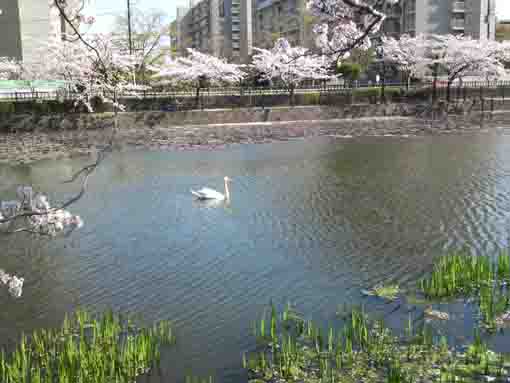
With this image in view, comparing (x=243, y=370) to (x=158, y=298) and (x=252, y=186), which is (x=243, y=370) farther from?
(x=252, y=186)

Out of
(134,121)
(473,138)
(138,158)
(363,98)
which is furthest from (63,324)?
(363,98)

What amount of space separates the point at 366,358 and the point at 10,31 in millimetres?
46885

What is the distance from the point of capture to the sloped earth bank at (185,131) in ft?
84.3

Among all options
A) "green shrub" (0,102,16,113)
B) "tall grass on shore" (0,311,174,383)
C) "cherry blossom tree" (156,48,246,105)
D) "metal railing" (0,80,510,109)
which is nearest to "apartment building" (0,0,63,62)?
"metal railing" (0,80,510,109)

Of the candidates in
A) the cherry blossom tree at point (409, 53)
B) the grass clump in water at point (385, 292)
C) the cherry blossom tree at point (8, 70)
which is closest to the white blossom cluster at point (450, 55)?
the cherry blossom tree at point (409, 53)

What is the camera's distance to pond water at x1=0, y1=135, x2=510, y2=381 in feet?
25.7

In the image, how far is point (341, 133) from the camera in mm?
29453

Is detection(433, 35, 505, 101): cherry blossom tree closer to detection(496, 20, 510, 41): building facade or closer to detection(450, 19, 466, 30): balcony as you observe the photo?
detection(450, 19, 466, 30): balcony

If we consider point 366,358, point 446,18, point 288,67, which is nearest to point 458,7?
point 446,18

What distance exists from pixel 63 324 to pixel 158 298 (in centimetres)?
143

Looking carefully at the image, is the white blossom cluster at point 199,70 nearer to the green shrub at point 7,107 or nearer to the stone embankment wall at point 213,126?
the stone embankment wall at point 213,126

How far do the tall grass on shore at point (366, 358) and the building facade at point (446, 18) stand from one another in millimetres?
55416

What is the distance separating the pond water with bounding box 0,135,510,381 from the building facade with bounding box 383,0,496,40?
42.8m

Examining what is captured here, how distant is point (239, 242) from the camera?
1109 centimetres
